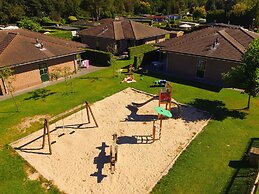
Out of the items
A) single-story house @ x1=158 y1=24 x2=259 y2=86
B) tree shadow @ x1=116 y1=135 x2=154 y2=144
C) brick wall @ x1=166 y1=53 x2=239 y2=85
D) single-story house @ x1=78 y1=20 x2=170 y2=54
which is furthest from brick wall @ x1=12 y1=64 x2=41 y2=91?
brick wall @ x1=166 y1=53 x2=239 y2=85

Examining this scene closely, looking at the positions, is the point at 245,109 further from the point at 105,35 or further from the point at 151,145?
the point at 105,35

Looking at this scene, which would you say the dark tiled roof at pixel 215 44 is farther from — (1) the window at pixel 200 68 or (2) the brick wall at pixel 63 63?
(2) the brick wall at pixel 63 63

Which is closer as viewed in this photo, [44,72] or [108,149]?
[108,149]

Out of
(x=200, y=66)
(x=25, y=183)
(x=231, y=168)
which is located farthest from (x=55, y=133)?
(x=200, y=66)

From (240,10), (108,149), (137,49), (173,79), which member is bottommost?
(108,149)

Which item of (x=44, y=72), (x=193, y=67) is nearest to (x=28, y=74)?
(x=44, y=72)

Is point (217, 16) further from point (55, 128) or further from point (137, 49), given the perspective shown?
point (55, 128)
